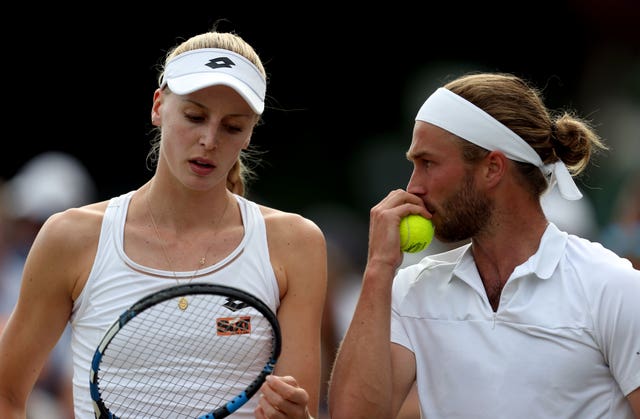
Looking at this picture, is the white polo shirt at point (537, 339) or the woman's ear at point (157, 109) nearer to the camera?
the white polo shirt at point (537, 339)

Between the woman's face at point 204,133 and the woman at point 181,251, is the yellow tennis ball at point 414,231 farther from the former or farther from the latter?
the woman's face at point 204,133

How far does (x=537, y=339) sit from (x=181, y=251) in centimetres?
119

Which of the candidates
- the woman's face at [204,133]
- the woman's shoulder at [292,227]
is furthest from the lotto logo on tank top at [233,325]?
the woman's face at [204,133]

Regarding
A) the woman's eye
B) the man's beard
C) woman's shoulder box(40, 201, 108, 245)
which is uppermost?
the woman's eye

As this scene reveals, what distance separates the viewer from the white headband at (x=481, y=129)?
4.07m

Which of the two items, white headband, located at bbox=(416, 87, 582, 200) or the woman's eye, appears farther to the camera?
white headband, located at bbox=(416, 87, 582, 200)

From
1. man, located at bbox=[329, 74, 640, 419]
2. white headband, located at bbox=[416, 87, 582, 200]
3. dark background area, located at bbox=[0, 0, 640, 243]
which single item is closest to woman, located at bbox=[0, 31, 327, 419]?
man, located at bbox=[329, 74, 640, 419]

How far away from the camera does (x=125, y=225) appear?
12.8 feet

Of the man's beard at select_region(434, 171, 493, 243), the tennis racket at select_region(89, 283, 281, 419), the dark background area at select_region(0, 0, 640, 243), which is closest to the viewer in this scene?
the tennis racket at select_region(89, 283, 281, 419)

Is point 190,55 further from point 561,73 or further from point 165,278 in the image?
point 561,73

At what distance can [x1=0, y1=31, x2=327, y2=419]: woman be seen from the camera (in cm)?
377

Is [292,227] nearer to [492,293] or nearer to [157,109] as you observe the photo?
[157,109]

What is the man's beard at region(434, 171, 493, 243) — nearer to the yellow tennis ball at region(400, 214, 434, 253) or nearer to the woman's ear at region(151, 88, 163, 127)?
the yellow tennis ball at region(400, 214, 434, 253)

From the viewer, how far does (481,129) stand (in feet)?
13.3
